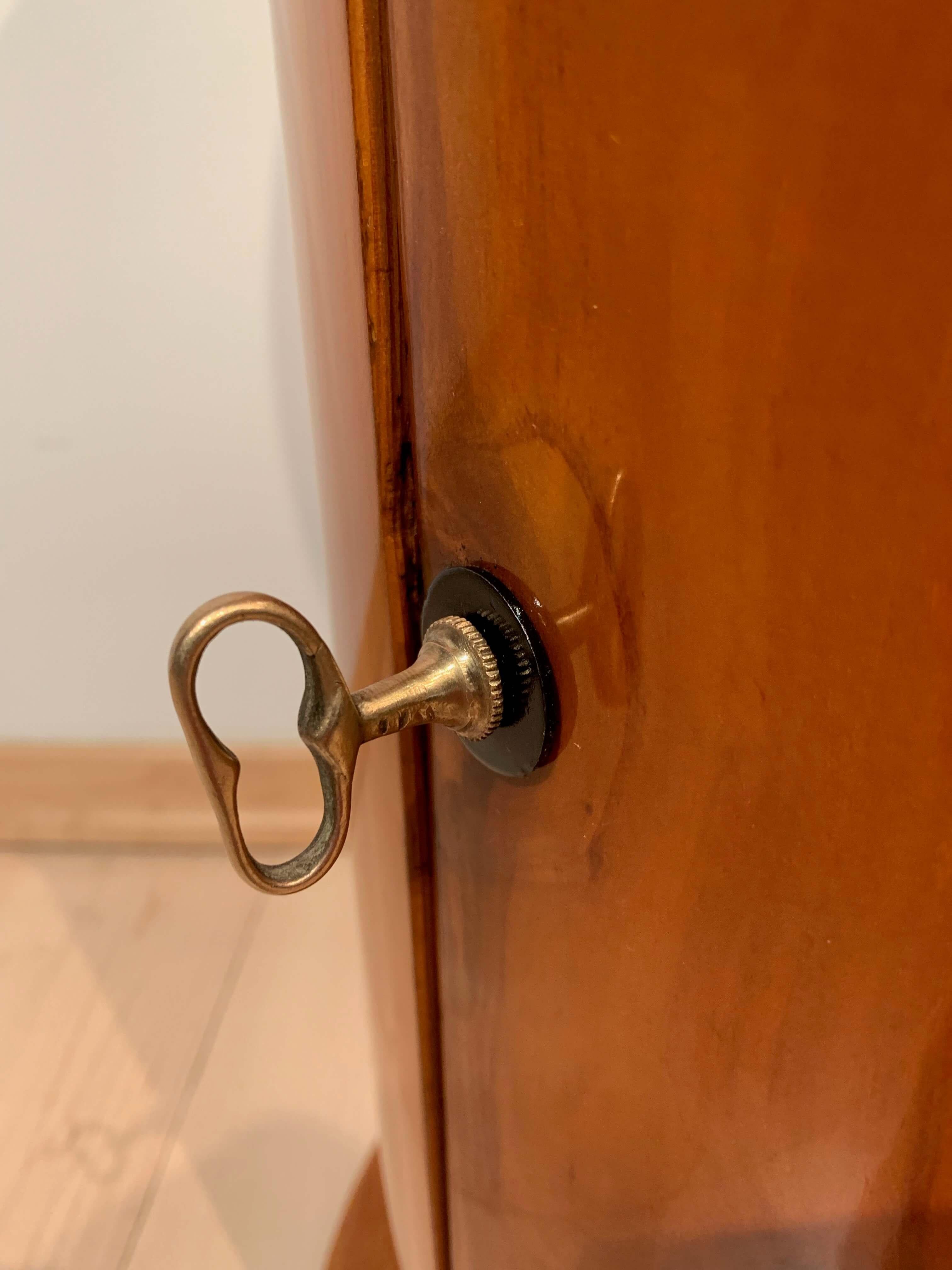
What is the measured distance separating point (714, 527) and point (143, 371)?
768 millimetres

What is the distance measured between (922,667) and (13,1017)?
36.4 inches

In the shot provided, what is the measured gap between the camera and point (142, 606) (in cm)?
96

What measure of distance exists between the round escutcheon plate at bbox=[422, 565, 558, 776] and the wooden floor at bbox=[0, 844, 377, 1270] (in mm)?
621

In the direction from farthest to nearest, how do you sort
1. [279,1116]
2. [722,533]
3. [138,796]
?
[138,796] → [279,1116] → [722,533]

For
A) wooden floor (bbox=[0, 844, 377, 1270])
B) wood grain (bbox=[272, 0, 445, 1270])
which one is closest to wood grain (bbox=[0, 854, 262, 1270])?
wooden floor (bbox=[0, 844, 377, 1270])

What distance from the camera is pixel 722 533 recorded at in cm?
17

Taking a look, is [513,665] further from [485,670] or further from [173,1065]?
[173,1065]

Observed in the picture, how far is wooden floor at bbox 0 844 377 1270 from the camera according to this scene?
72 cm

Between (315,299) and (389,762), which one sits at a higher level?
(315,299)

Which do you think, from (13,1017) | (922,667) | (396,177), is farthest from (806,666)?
(13,1017)

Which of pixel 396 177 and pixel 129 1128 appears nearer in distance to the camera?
pixel 396 177

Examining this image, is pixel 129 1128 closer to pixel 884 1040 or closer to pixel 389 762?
pixel 389 762

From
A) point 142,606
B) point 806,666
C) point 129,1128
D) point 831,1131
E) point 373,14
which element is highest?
point 373,14

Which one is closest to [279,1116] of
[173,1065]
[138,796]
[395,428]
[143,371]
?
[173,1065]
